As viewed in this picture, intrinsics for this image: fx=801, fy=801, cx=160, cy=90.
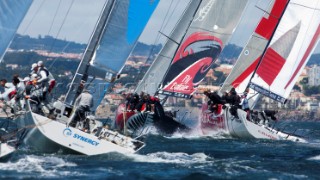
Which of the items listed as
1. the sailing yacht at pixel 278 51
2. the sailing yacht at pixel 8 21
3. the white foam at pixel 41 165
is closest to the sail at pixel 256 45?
the sailing yacht at pixel 278 51

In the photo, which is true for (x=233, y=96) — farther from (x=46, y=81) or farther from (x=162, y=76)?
(x=46, y=81)

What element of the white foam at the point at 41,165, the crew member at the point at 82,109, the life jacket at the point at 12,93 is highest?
the life jacket at the point at 12,93

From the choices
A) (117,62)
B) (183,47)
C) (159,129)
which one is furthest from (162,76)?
(117,62)

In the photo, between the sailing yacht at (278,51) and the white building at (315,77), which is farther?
the white building at (315,77)

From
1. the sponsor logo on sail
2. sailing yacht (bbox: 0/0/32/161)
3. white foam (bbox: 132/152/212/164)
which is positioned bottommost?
white foam (bbox: 132/152/212/164)

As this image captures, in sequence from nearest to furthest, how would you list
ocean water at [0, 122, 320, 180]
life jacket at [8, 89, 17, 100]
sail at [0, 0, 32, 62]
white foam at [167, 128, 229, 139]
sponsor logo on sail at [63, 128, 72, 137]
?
sail at [0, 0, 32, 62] < ocean water at [0, 122, 320, 180] < sponsor logo on sail at [63, 128, 72, 137] < life jacket at [8, 89, 17, 100] < white foam at [167, 128, 229, 139]

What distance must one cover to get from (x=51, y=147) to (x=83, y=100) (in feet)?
4.07

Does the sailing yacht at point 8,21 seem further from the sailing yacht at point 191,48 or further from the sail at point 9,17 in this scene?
the sailing yacht at point 191,48

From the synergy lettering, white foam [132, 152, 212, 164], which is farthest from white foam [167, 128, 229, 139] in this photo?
the synergy lettering

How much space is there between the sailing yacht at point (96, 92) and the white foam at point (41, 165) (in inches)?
19.3

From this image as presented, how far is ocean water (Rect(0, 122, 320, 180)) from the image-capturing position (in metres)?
14.1

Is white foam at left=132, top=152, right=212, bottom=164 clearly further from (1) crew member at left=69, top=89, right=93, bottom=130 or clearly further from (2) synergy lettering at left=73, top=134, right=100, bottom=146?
(1) crew member at left=69, top=89, right=93, bottom=130

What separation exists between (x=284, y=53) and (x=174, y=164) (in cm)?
1340

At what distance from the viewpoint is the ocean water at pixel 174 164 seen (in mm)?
14148
